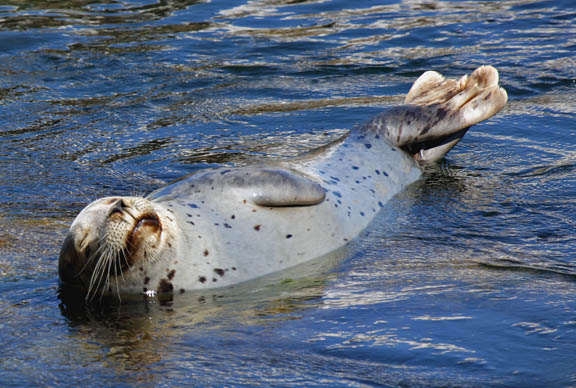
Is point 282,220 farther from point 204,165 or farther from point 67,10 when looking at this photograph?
point 67,10

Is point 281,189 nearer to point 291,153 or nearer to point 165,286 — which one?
point 165,286

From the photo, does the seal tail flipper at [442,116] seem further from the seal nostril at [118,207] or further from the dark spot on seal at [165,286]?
the seal nostril at [118,207]

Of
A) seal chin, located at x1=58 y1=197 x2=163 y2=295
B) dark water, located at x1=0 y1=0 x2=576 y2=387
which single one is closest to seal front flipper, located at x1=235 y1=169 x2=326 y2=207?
dark water, located at x1=0 y1=0 x2=576 y2=387

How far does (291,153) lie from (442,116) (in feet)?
4.18

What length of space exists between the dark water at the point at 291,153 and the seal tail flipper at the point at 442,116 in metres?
0.24

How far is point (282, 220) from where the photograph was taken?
530 centimetres

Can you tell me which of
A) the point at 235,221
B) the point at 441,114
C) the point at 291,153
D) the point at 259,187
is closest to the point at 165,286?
the point at 235,221

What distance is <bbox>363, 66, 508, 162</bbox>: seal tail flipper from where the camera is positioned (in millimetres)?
6551

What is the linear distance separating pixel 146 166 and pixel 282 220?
6.96ft

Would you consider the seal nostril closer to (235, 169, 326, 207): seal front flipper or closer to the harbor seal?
the harbor seal

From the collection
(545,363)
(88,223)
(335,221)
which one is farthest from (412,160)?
(545,363)

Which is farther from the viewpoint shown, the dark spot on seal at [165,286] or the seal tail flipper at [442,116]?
the seal tail flipper at [442,116]

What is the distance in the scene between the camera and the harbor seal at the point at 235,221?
4797 millimetres

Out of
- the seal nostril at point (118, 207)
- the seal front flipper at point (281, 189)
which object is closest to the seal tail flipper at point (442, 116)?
the seal front flipper at point (281, 189)
